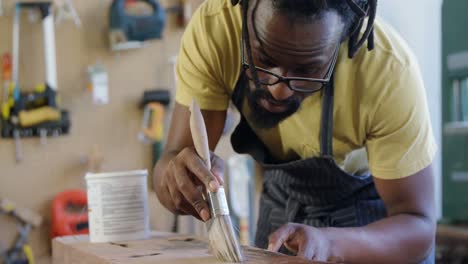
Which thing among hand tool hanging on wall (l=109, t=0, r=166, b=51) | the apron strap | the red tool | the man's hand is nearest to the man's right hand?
the man's hand

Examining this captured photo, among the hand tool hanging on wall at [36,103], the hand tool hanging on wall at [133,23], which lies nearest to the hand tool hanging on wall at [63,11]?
the hand tool hanging on wall at [36,103]

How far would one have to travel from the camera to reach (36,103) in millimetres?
2141

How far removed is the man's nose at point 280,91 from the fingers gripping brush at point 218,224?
149 millimetres

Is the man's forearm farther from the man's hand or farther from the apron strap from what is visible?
the apron strap

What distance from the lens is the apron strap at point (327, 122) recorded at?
1169 mm

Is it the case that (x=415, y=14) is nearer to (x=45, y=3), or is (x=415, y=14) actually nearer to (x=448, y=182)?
(x=448, y=182)

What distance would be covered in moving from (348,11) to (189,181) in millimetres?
370

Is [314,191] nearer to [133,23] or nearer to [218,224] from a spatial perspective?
[218,224]

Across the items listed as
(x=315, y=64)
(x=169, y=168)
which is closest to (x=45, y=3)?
(x=169, y=168)

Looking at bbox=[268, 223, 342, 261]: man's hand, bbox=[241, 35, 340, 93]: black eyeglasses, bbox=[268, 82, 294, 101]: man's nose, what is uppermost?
bbox=[241, 35, 340, 93]: black eyeglasses

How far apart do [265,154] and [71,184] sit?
3.52 feet

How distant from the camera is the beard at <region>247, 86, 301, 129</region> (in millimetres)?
1094

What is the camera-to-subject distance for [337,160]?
1295mm

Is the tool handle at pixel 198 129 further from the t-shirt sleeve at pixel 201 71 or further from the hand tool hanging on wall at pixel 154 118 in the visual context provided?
the hand tool hanging on wall at pixel 154 118
